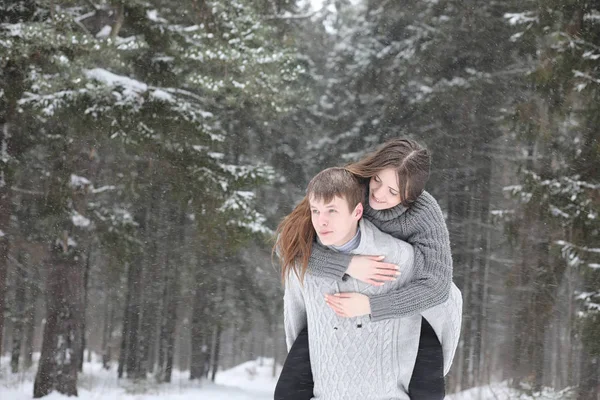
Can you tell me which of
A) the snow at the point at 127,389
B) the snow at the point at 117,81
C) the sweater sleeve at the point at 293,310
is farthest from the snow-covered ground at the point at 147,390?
the sweater sleeve at the point at 293,310

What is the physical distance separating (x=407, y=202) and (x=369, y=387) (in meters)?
0.54

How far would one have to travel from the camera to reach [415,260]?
185cm

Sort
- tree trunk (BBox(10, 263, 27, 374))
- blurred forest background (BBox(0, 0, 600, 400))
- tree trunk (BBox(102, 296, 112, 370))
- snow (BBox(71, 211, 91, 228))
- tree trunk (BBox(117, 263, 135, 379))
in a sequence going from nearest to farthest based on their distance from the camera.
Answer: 1. blurred forest background (BBox(0, 0, 600, 400))
2. snow (BBox(71, 211, 91, 228))
3. tree trunk (BBox(10, 263, 27, 374))
4. tree trunk (BBox(117, 263, 135, 379))
5. tree trunk (BBox(102, 296, 112, 370))

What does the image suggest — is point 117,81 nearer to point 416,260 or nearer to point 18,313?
point 18,313

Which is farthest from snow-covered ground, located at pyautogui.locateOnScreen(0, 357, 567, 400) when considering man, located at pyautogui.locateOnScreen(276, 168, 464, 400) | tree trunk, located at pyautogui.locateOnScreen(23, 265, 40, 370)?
man, located at pyautogui.locateOnScreen(276, 168, 464, 400)

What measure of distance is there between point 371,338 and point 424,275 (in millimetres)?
244

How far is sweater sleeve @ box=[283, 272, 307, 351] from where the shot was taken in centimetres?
203

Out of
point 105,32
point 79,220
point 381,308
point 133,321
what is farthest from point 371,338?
point 133,321

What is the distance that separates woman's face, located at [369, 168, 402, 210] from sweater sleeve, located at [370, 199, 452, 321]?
0.09 metres

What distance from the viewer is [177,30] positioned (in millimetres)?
9227

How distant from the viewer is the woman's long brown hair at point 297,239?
1876 millimetres

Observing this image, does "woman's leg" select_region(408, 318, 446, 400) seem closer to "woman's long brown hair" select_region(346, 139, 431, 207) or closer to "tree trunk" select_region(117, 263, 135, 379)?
"woman's long brown hair" select_region(346, 139, 431, 207)

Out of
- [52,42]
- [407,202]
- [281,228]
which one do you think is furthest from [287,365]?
[52,42]

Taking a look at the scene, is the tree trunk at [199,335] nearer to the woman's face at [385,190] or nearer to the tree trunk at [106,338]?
the tree trunk at [106,338]
